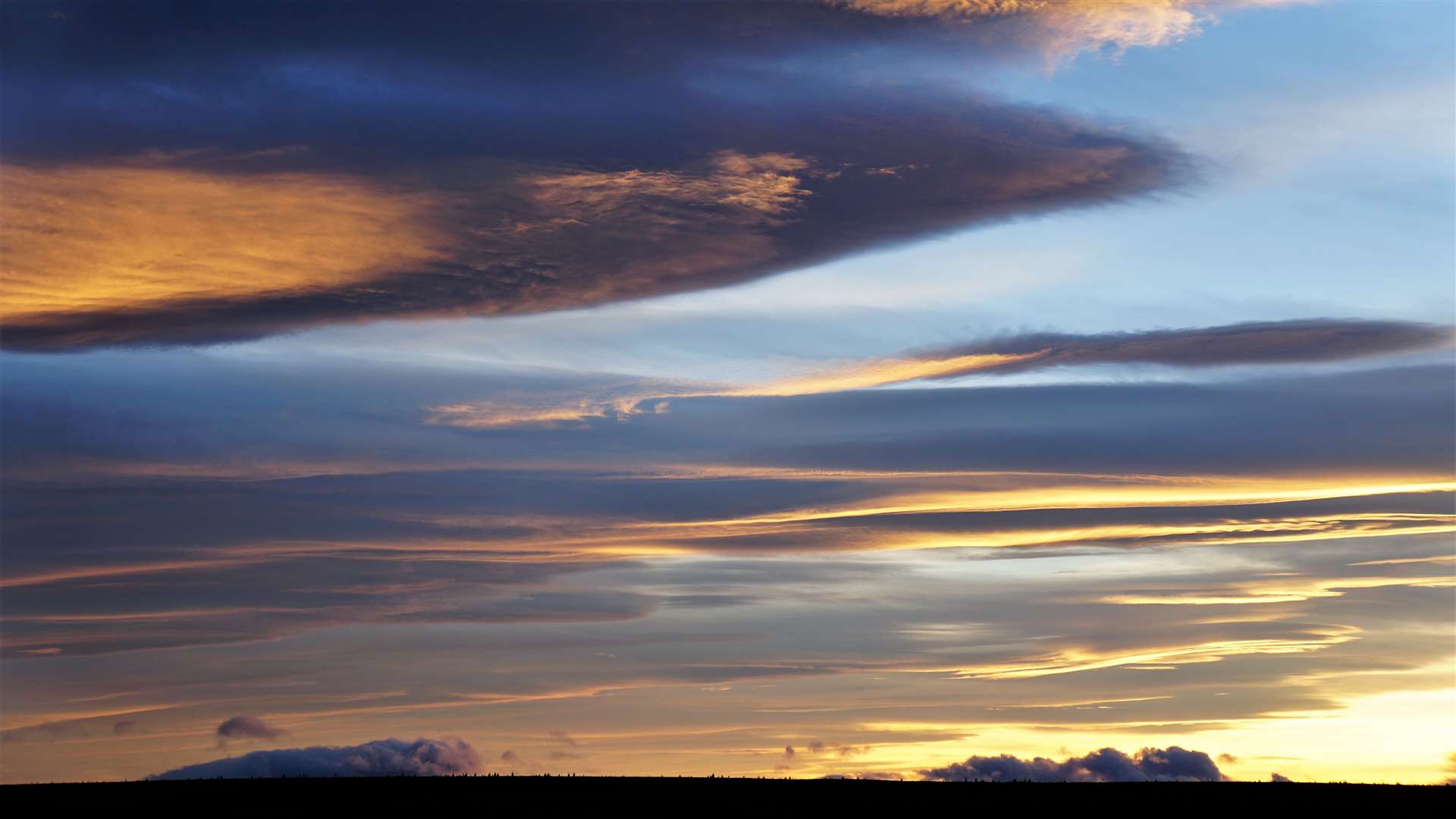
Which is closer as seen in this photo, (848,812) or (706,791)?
(848,812)

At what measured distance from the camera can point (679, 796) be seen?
10575 cm

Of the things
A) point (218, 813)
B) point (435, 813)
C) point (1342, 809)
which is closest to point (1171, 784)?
point (1342, 809)

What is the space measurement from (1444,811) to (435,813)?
210 feet

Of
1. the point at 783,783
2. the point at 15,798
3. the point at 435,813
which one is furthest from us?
the point at 783,783

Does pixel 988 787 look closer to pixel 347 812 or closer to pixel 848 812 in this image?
pixel 848 812

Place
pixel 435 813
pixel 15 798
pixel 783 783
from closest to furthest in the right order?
pixel 435 813
pixel 15 798
pixel 783 783

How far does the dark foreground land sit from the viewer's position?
328 feet

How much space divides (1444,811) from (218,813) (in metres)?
78.4

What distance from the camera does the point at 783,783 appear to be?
11681cm

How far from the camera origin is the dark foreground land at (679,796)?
328 ft

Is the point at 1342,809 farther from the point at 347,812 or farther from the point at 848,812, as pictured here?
the point at 347,812

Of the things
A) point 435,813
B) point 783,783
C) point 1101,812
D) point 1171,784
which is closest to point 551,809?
point 435,813

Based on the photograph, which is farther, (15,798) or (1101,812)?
(15,798)

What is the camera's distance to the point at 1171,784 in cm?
11438
